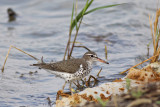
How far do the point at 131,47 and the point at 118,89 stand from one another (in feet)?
17.5

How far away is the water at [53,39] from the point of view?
22.9 feet

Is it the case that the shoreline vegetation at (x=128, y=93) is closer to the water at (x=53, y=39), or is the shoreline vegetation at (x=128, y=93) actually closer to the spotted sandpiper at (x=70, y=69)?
the spotted sandpiper at (x=70, y=69)

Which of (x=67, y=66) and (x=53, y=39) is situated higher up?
(x=67, y=66)

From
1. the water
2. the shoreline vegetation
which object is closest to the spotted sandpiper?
the water

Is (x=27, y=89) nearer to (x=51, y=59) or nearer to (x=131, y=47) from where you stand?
(x=51, y=59)

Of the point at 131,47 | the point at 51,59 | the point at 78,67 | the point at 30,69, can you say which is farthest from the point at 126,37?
the point at 78,67

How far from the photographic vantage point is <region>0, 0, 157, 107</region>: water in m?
6.99

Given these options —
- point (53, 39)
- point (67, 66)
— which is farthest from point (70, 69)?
point (53, 39)

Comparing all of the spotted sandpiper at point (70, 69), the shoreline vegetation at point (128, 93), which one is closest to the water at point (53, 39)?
the spotted sandpiper at point (70, 69)

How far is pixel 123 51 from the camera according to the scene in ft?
32.2

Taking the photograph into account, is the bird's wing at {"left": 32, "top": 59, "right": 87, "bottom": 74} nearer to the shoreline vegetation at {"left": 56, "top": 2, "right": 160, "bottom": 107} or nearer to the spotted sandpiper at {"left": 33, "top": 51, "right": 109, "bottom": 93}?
the spotted sandpiper at {"left": 33, "top": 51, "right": 109, "bottom": 93}

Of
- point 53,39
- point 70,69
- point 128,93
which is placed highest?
point 128,93

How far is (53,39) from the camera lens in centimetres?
1111

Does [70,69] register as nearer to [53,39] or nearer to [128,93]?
[128,93]
